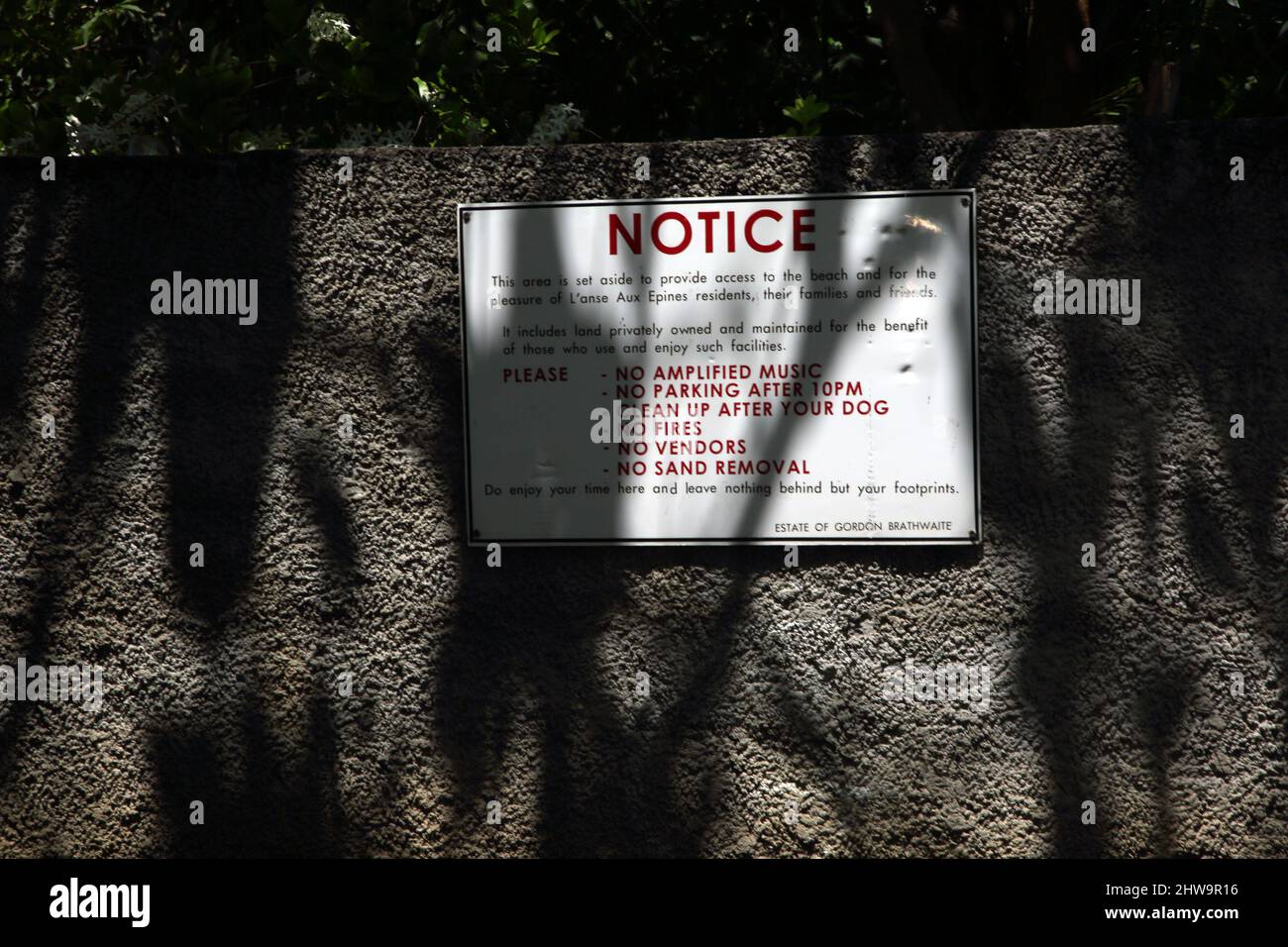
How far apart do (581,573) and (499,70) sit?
2.11 metres

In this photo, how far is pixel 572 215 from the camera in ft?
10.9

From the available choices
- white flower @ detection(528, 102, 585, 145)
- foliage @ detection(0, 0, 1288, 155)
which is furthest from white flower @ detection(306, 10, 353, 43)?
white flower @ detection(528, 102, 585, 145)

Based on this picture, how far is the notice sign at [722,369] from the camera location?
3.23 meters

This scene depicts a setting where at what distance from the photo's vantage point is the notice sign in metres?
3.23

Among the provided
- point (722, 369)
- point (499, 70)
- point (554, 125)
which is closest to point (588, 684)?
point (722, 369)

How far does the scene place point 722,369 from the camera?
3.27 meters

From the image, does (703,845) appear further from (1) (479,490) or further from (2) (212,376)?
(2) (212,376)

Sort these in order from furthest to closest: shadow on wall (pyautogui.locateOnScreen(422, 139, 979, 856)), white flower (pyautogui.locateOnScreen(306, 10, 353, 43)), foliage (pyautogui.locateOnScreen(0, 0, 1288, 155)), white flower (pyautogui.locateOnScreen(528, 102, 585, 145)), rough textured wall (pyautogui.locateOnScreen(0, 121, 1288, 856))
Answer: white flower (pyautogui.locateOnScreen(528, 102, 585, 145)) → white flower (pyautogui.locateOnScreen(306, 10, 353, 43)) → foliage (pyautogui.locateOnScreen(0, 0, 1288, 155)) → shadow on wall (pyautogui.locateOnScreen(422, 139, 979, 856)) → rough textured wall (pyautogui.locateOnScreen(0, 121, 1288, 856))

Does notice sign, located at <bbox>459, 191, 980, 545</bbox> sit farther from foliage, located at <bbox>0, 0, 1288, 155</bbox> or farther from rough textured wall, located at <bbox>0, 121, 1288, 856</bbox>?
foliage, located at <bbox>0, 0, 1288, 155</bbox>

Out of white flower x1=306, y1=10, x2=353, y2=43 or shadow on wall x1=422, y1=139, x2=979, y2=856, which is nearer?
shadow on wall x1=422, y1=139, x2=979, y2=856

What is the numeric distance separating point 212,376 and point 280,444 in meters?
0.26

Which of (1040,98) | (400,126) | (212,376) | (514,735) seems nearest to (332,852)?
(514,735)

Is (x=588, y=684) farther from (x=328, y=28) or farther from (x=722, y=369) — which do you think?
(x=328, y=28)

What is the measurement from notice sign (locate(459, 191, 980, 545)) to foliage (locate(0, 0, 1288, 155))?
990 millimetres
